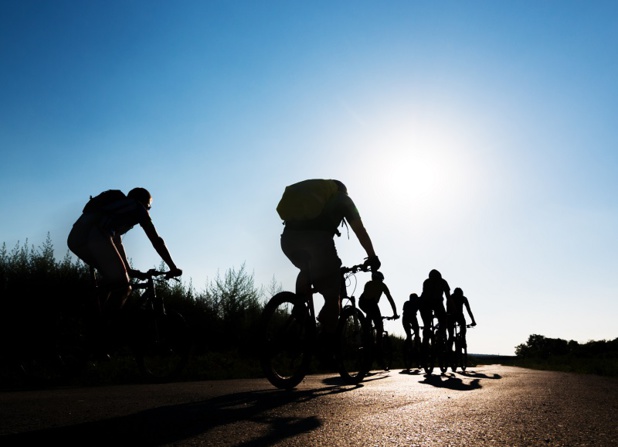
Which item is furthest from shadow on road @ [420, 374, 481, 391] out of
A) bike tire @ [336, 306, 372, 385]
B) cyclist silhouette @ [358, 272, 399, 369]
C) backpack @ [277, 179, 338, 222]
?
backpack @ [277, 179, 338, 222]

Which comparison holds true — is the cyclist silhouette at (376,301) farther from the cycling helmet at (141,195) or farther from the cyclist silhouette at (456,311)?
the cyclist silhouette at (456,311)

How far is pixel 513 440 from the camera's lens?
3107 millimetres

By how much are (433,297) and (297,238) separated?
7.68 metres

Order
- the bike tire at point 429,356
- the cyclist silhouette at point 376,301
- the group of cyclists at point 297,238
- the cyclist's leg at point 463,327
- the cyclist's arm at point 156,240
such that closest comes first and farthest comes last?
1. the group of cyclists at point 297,238
2. the cyclist's arm at point 156,240
3. the cyclist silhouette at point 376,301
4. the bike tire at point 429,356
5. the cyclist's leg at point 463,327

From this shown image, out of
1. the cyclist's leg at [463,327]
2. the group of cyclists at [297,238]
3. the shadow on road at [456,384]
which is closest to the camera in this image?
the group of cyclists at [297,238]

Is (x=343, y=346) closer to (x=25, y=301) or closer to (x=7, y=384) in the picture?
(x=7, y=384)

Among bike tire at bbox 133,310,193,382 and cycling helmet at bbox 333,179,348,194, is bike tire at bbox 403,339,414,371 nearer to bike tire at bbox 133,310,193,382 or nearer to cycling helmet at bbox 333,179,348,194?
bike tire at bbox 133,310,193,382

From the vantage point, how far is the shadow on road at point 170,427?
2.97 m

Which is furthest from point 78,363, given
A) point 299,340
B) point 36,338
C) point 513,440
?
point 513,440

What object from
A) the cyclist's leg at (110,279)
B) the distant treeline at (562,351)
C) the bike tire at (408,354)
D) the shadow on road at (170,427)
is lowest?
the shadow on road at (170,427)

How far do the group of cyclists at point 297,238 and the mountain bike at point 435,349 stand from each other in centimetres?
679

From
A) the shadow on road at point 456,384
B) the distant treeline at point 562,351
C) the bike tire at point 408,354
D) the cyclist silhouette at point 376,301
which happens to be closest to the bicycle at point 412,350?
the bike tire at point 408,354

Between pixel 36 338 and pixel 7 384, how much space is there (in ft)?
2.28

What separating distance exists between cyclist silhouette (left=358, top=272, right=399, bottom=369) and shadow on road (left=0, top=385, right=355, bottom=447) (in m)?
2.91
